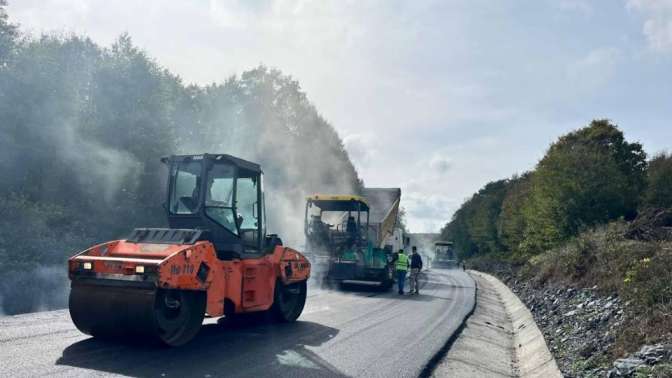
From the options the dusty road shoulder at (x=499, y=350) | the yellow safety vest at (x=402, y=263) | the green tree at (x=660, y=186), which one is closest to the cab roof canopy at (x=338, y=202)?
the yellow safety vest at (x=402, y=263)

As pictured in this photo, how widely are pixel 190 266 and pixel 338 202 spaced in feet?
42.6

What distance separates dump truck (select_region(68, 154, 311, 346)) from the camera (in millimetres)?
6863

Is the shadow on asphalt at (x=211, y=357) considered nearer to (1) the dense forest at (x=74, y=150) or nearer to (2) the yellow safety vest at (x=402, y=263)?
(1) the dense forest at (x=74, y=150)

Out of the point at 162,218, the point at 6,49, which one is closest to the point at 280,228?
the point at 162,218

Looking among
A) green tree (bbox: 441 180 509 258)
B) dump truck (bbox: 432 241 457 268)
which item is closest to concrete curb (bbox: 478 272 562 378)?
dump truck (bbox: 432 241 457 268)

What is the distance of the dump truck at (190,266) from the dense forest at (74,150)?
612 cm

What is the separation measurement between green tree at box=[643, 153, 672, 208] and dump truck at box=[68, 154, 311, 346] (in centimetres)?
2011

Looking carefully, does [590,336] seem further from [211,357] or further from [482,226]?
[482,226]

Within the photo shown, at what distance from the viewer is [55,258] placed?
56.5ft

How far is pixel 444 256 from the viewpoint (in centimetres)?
5475

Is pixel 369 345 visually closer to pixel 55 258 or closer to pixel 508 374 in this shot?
pixel 508 374

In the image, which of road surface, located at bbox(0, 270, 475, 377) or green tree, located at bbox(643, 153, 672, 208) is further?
green tree, located at bbox(643, 153, 672, 208)

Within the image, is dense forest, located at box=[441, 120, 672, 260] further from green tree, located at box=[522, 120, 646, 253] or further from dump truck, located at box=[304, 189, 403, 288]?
dump truck, located at box=[304, 189, 403, 288]

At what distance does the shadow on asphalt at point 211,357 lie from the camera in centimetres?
620
